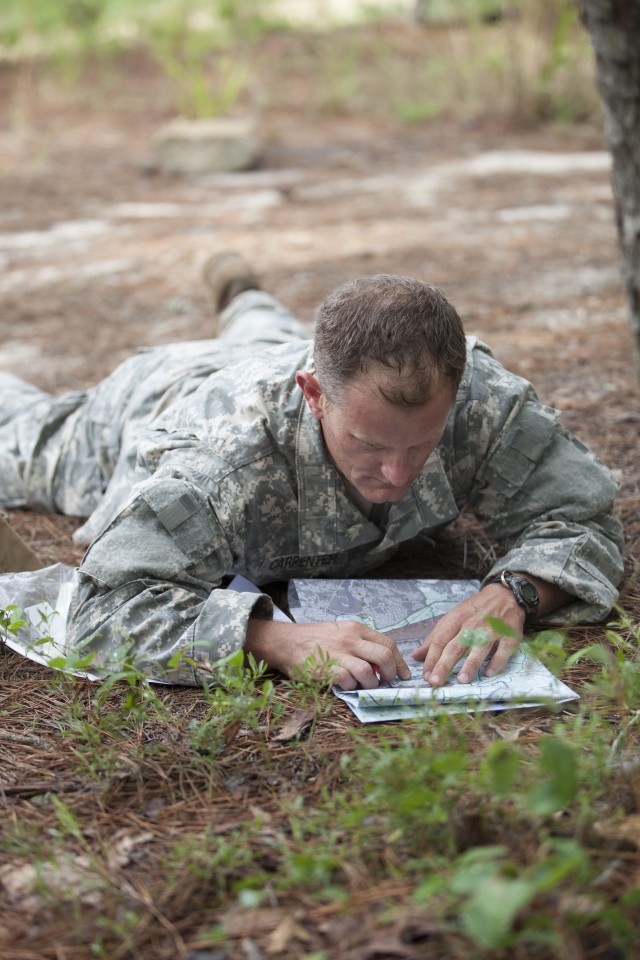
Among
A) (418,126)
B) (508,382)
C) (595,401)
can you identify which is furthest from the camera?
(418,126)

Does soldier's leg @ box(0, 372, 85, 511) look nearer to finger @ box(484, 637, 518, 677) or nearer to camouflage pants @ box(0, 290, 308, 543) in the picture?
camouflage pants @ box(0, 290, 308, 543)

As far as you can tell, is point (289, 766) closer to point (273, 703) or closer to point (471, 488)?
point (273, 703)

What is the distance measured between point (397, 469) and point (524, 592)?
49cm

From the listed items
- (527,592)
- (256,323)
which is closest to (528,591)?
(527,592)

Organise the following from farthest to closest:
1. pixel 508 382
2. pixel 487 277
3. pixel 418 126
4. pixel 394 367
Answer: pixel 418 126 < pixel 487 277 < pixel 508 382 < pixel 394 367

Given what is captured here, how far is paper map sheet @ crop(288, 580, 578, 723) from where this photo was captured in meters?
2.20

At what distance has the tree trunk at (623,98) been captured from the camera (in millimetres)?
2717

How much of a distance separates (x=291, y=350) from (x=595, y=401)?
64.1 inches

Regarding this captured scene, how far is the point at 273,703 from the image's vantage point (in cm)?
230

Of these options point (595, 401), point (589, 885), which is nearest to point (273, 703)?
point (589, 885)

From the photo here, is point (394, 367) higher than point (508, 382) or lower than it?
higher

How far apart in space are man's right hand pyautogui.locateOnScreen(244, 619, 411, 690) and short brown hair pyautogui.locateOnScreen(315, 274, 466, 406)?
52 cm

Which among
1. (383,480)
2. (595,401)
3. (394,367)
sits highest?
(394,367)

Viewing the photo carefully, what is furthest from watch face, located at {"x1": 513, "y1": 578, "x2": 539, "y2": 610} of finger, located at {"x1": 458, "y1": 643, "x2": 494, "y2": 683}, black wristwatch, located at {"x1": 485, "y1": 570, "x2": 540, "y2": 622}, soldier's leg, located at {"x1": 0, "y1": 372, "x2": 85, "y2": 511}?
soldier's leg, located at {"x1": 0, "y1": 372, "x2": 85, "y2": 511}
